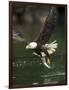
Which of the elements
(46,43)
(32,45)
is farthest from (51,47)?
(32,45)

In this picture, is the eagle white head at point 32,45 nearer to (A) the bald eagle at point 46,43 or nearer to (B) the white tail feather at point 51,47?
(A) the bald eagle at point 46,43

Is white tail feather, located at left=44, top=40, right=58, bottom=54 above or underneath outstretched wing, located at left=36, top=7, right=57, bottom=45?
underneath

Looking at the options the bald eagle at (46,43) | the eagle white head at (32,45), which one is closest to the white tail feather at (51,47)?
the bald eagle at (46,43)

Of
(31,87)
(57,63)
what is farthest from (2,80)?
(57,63)

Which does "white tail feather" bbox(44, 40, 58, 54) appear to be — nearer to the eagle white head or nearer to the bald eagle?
the bald eagle

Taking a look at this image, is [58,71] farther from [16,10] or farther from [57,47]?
[16,10]

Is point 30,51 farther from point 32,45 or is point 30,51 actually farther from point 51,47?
point 51,47

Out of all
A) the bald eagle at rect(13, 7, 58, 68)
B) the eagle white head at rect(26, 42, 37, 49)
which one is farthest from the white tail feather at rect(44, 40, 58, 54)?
the eagle white head at rect(26, 42, 37, 49)
